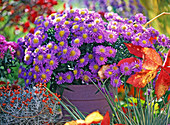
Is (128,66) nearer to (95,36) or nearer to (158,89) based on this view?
(95,36)

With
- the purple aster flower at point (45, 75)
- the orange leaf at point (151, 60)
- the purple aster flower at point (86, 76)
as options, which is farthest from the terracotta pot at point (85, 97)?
the orange leaf at point (151, 60)

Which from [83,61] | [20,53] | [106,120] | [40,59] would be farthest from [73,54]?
[106,120]

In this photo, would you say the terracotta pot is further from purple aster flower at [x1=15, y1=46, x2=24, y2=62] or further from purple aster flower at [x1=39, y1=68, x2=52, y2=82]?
purple aster flower at [x1=15, y1=46, x2=24, y2=62]

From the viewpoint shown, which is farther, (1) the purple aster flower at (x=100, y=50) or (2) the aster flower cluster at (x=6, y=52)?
(2) the aster flower cluster at (x=6, y=52)

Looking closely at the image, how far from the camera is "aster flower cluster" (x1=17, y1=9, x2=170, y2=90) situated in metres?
1.48

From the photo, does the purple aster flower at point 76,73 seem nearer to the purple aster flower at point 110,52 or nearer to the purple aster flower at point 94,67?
the purple aster flower at point 94,67

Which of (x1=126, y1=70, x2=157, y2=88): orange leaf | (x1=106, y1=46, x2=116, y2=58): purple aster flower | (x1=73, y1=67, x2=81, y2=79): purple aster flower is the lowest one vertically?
(x1=73, y1=67, x2=81, y2=79): purple aster flower

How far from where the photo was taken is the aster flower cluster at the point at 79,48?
1.48 metres

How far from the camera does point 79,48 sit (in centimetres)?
156

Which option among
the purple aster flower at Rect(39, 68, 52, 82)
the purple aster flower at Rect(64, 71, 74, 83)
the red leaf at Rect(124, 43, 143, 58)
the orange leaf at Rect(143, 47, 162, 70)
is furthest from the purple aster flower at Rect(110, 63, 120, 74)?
the orange leaf at Rect(143, 47, 162, 70)

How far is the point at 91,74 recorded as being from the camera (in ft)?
4.90

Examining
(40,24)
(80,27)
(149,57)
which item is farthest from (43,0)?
(149,57)

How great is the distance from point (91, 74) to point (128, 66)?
23 cm

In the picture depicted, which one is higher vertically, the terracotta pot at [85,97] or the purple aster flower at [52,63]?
the purple aster flower at [52,63]
